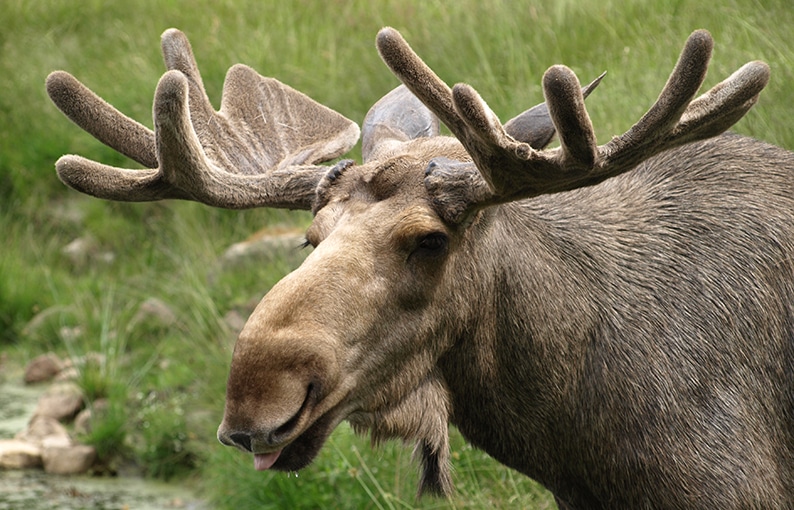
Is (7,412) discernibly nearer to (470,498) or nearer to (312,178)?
(470,498)

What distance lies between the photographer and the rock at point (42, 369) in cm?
809

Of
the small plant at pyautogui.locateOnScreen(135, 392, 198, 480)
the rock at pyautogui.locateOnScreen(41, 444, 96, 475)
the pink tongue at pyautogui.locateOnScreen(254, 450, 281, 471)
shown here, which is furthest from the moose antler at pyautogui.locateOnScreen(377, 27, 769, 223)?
the rock at pyautogui.locateOnScreen(41, 444, 96, 475)

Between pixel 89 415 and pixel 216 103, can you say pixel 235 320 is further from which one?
pixel 216 103

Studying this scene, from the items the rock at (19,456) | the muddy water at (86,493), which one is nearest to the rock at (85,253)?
the rock at (19,456)

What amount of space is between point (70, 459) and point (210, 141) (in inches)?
140

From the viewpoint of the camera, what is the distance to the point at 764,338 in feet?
10.9

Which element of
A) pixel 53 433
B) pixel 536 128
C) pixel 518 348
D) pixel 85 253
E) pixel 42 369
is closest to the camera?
pixel 518 348

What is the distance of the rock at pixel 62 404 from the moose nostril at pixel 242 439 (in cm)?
484

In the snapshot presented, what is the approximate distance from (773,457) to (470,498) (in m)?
1.67

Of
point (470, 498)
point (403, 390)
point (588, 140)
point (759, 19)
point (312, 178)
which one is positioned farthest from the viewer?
point (759, 19)

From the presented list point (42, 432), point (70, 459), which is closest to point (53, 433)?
point (42, 432)

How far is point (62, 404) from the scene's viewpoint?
7469 mm

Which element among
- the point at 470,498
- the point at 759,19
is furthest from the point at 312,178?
the point at 759,19

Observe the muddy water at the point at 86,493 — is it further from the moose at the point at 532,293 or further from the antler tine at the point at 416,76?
the antler tine at the point at 416,76
